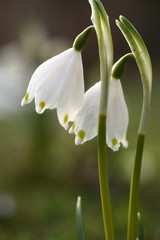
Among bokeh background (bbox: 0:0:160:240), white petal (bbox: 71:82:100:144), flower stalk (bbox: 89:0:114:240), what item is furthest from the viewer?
bokeh background (bbox: 0:0:160:240)

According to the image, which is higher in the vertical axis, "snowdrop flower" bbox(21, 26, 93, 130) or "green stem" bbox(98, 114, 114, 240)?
"snowdrop flower" bbox(21, 26, 93, 130)

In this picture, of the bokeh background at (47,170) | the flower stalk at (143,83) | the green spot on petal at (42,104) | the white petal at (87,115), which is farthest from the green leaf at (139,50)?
the bokeh background at (47,170)

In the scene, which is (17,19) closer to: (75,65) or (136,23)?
(136,23)

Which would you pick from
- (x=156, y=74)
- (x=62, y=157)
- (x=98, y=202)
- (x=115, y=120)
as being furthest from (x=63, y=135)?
(x=156, y=74)

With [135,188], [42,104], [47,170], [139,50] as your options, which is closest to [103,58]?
[139,50]

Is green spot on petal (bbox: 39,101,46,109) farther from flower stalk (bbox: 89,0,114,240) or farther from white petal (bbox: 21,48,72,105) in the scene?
flower stalk (bbox: 89,0,114,240)

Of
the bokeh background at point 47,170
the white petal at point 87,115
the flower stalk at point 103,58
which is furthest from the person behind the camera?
the bokeh background at point 47,170

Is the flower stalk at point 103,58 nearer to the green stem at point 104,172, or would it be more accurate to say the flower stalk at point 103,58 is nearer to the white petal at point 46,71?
the green stem at point 104,172

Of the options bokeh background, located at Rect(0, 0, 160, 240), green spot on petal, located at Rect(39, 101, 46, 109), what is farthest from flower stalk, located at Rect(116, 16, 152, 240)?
bokeh background, located at Rect(0, 0, 160, 240)

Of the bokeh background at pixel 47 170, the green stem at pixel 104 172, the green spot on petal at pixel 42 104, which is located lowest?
the bokeh background at pixel 47 170
